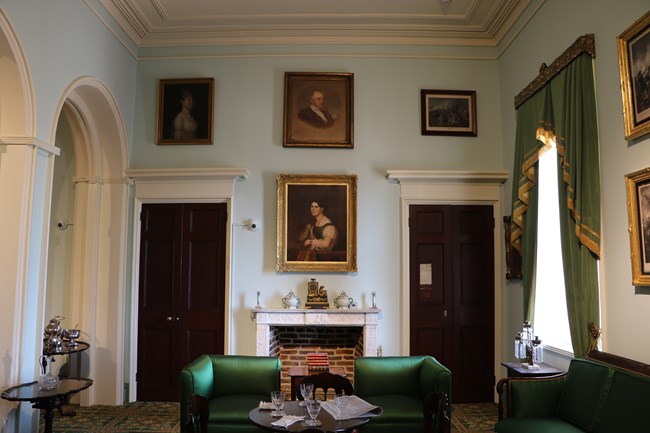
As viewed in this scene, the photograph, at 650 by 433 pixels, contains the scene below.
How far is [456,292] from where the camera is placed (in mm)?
6816

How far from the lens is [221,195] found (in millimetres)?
6840

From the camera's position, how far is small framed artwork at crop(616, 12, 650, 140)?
3.82 meters

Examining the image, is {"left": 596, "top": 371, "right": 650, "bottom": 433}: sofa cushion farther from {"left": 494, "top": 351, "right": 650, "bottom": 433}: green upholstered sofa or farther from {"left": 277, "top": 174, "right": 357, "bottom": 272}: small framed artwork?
{"left": 277, "top": 174, "right": 357, "bottom": 272}: small framed artwork

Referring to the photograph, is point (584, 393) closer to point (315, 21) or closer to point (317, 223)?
point (317, 223)

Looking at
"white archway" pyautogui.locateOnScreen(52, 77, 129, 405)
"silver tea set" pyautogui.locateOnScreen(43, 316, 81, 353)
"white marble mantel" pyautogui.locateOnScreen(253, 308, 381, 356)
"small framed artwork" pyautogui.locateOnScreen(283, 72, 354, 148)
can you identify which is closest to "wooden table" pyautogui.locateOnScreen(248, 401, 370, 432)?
"white marble mantel" pyautogui.locateOnScreen(253, 308, 381, 356)

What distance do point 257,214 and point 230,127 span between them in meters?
1.24

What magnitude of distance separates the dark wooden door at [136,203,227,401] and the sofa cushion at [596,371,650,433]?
4559mm

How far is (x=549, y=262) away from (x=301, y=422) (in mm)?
3520

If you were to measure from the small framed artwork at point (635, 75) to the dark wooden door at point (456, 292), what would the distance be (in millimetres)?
2987

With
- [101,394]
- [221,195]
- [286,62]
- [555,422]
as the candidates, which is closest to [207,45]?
[286,62]

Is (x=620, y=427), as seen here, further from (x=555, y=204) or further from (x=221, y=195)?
(x=221, y=195)

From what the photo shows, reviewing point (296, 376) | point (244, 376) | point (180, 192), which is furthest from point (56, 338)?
point (296, 376)

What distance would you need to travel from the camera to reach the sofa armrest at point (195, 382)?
4.47 metres

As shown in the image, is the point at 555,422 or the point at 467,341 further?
the point at 467,341
